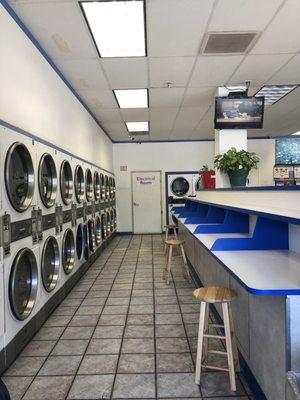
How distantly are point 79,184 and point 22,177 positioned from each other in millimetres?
2077

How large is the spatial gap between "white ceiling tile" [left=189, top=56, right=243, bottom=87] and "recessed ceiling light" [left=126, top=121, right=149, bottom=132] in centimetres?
279

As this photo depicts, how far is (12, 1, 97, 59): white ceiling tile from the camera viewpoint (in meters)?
2.86

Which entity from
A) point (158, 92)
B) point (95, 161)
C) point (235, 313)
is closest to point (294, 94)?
point (158, 92)

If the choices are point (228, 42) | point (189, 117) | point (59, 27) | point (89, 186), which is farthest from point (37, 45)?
point (189, 117)

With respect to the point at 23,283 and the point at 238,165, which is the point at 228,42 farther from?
the point at 23,283

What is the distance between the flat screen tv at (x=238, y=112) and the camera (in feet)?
16.2

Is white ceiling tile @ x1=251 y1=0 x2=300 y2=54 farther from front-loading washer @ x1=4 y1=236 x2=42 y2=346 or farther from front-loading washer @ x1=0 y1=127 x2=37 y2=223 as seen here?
front-loading washer @ x1=4 y1=236 x2=42 y2=346

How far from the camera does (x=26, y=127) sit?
A: 10.2ft

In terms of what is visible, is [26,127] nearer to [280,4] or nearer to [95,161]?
[280,4]

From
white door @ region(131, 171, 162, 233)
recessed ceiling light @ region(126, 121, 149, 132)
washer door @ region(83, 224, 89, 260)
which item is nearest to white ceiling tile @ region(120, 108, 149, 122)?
recessed ceiling light @ region(126, 121, 149, 132)

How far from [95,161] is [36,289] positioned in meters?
4.27

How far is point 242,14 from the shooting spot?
305cm

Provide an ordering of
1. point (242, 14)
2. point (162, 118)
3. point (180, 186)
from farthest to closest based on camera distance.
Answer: point (180, 186) → point (162, 118) → point (242, 14)

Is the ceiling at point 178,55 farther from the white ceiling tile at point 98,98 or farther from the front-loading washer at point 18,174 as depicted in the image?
the front-loading washer at point 18,174
